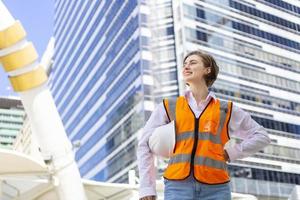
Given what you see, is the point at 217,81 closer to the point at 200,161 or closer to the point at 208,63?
the point at 208,63

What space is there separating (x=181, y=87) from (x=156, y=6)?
1030 cm

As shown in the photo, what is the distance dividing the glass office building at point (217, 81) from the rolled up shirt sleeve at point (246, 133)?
4964 cm

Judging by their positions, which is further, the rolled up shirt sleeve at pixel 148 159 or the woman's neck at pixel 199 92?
the woman's neck at pixel 199 92

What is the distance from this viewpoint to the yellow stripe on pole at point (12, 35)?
1272 cm

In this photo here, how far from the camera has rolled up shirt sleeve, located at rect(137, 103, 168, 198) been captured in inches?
107

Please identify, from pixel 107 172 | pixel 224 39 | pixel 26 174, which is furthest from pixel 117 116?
pixel 26 174

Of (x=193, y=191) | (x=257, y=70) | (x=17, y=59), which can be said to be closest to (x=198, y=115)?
(x=193, y=191)

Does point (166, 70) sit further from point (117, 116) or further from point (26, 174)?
point (26, 174)

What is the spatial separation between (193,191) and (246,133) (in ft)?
1.75

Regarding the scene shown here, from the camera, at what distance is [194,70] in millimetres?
3043

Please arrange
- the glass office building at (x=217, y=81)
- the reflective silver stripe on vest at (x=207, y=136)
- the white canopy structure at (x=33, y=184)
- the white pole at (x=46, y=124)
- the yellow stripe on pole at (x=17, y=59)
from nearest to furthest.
A: the reflective silver stripe on vest at (x=207, y=136) < the yellow stripe on pole at (x=17, y=59) < the white pole at (x=46, y=124) < the white canopy structure at (x=33, y=184) < the glass office building at (x=217, y=81)

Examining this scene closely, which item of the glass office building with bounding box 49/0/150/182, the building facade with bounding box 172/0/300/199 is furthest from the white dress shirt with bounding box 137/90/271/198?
the glass office building with bounding box 49/0/150/182

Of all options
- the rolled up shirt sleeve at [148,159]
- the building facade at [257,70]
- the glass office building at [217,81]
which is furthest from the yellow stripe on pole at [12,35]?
the building facade at [257,70]

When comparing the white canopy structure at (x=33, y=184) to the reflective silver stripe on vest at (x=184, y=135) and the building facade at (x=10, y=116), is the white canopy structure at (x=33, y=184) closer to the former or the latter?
the reflective silver stripe on vest at (x=184, y=135)
